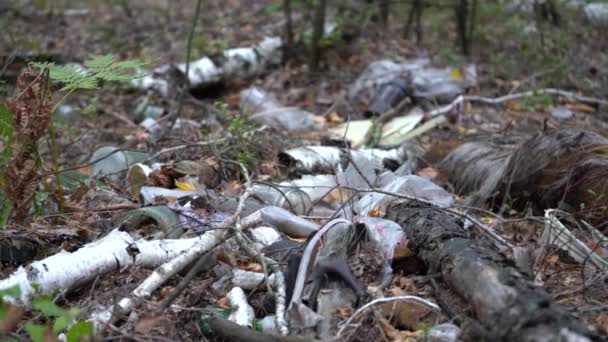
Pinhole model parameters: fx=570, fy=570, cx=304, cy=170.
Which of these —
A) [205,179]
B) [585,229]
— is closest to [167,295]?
[205,179]

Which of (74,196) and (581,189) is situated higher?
(74,196)

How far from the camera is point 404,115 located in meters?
4.95

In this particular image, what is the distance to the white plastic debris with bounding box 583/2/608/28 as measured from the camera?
6.95 metres

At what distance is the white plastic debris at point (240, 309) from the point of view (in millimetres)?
1876

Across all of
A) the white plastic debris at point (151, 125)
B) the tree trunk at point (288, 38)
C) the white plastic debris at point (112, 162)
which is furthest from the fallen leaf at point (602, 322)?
the tree trunk at point (288, 38)

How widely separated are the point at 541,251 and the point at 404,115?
2.80 metres

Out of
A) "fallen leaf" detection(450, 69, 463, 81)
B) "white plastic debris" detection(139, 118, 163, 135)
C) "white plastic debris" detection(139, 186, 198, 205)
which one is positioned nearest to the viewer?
"white plastic debris" detection(139, 186, 198, 205)

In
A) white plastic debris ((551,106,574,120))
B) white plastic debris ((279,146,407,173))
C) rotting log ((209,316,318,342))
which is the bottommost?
white plastic debris ((551,106,574,120))

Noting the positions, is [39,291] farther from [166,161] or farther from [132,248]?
[166,161]

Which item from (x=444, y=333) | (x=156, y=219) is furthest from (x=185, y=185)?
(x=444, y=333)

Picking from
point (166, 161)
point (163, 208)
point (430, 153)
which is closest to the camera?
point (163, 208)

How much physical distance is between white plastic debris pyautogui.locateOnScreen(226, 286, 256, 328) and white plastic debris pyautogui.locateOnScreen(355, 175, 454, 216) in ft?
2.67

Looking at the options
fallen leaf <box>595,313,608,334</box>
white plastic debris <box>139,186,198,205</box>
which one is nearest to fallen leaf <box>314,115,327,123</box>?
white plastic debris <box>139,186,198,205</box>

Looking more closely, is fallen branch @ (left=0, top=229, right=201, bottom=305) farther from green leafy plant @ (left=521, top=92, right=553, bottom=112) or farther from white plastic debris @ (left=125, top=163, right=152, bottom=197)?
green leafy plant @ (left=521, top=92, right=553, bottom=112)
